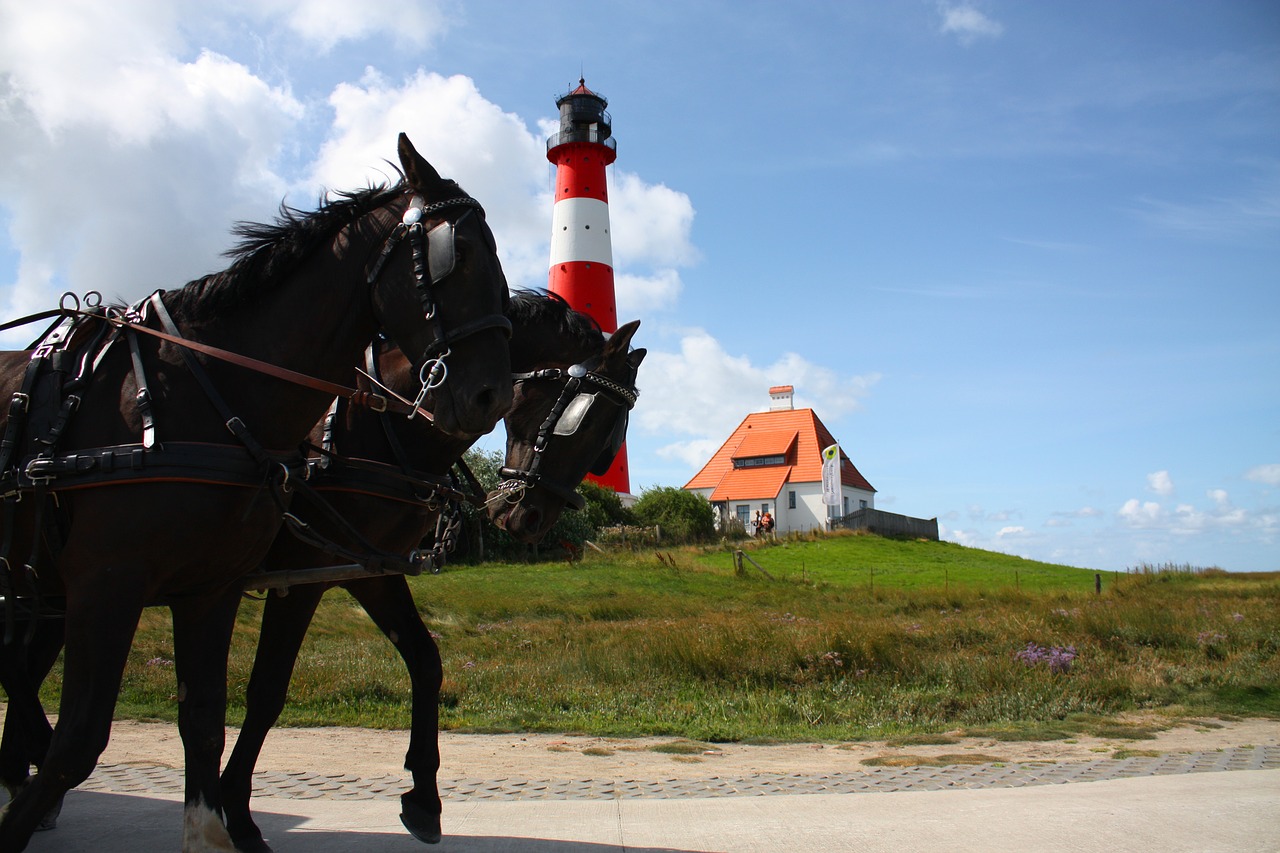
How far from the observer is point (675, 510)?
140 ft

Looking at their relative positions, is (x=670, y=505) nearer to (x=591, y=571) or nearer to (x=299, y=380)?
(x=591, y=571)

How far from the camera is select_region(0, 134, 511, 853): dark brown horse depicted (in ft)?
10.1

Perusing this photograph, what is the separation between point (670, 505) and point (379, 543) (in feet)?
126

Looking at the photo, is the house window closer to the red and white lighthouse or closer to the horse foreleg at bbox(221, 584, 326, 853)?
the red and white lighthouse

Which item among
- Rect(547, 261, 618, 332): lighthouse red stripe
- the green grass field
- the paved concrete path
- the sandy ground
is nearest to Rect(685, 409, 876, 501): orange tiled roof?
Rect(547, 261, 618, 332): lighthouse red stripe

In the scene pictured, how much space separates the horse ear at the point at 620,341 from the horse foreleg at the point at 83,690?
2.79 meters

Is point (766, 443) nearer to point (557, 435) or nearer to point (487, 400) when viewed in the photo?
point (557, 435)

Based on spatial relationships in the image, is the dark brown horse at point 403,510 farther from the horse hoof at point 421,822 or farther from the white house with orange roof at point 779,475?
the white house with orange roof at point 779,475

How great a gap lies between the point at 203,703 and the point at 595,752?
15.0 ft

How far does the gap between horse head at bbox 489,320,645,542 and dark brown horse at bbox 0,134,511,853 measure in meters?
1.37

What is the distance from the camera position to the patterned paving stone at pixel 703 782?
18.6 ft

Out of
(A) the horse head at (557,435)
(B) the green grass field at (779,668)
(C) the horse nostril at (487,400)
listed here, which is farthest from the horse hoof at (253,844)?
(B) the green grass field at (779,668)

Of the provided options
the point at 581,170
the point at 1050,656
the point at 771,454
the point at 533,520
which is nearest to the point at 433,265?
the point at 533,520

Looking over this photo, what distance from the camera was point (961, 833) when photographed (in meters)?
4.28
